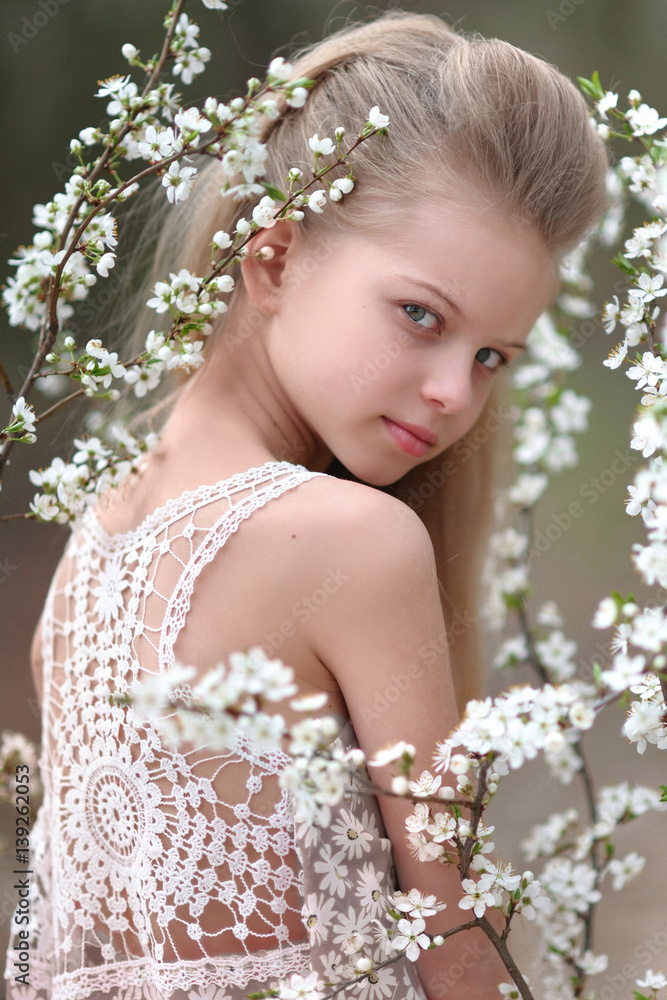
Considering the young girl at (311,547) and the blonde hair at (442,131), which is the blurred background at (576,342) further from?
the blonde hair at (442,131)

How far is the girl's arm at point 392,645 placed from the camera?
93 cm

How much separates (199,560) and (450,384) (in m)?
0.38

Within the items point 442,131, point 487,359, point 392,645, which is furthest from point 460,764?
point 442,131

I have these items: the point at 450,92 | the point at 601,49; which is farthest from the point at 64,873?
the point at 601,49

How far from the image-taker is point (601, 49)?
3760 mm

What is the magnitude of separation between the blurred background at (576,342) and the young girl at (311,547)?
680 millimetres

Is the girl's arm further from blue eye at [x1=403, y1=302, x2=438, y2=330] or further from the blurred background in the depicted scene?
the blurred background

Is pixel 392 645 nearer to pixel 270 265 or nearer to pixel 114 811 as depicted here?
pixel 114 811

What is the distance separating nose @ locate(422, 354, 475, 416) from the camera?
111 cm

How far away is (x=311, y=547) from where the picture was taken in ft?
3.10

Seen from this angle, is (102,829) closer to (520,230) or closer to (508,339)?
(508,339)

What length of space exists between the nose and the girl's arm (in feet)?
0.68

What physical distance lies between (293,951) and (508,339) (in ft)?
2.55

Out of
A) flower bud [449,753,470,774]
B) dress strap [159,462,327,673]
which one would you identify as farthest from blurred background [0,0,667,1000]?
flower bud [449,753,470,774]
